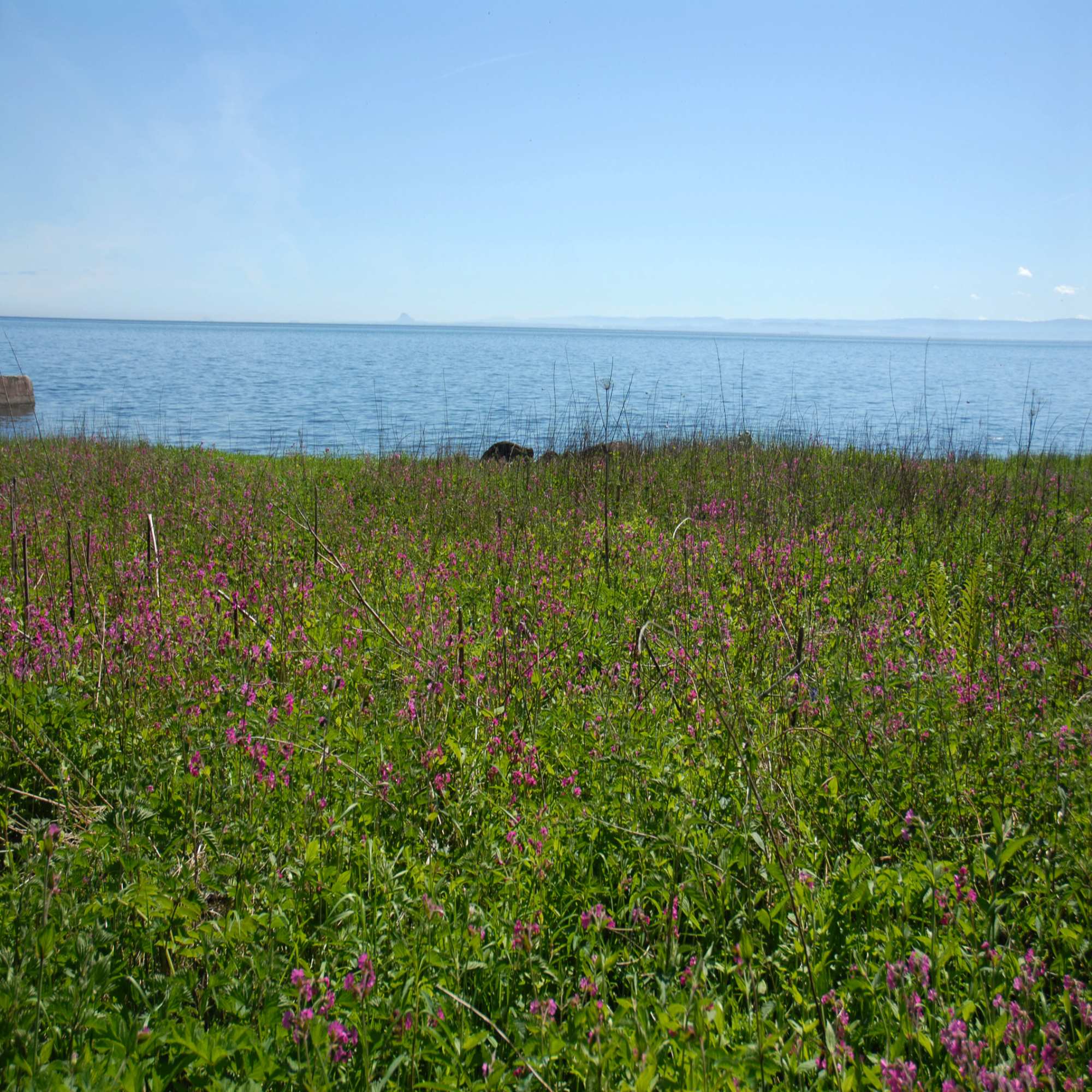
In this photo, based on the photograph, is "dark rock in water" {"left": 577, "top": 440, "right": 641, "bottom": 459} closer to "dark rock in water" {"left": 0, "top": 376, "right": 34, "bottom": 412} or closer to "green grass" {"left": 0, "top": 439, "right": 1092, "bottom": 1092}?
"green grass" {"left": 0, "top": 439, "right": 1092, "bottom": 1092}

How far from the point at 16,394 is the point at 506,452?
2079 cm

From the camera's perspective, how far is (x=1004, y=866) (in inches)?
104

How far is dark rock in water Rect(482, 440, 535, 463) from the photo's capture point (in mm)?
14229

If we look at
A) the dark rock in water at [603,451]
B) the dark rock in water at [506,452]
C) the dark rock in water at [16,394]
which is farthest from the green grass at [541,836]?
the dark rock in water at [16,394]

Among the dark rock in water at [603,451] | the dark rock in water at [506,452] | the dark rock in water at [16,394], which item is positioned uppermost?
the dark rock in water at [16,394]

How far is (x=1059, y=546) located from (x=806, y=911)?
6.16 meters

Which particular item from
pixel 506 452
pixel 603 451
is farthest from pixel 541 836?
pixel 506 452

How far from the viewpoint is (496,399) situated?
3706cm

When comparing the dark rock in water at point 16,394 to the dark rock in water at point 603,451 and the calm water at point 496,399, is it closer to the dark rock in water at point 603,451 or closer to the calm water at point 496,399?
the calm water at point 496,399

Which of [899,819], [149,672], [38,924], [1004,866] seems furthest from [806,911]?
[149,672]

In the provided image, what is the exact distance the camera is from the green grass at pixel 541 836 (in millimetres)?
1734

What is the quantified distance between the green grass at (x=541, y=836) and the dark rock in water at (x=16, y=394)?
2515cm

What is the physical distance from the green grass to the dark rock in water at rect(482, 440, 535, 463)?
899 centimetres

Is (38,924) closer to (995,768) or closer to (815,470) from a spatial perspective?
(995,768)
